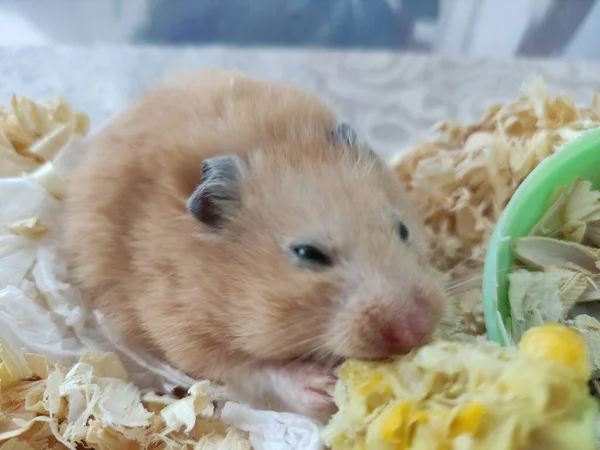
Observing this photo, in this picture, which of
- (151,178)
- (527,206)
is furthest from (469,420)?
(151,178)

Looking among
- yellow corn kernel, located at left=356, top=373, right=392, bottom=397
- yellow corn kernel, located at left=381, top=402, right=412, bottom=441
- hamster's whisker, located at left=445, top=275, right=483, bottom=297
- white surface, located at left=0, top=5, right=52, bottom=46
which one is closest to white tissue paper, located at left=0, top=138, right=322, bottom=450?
yellow corn kernel, located at left=356, top=373, right=392, bottom=397

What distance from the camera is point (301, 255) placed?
46.8 inches

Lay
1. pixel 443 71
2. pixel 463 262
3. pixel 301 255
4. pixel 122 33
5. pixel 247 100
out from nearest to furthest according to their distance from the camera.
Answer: pixel 301 255 → pixel 247 100 → pixel 463 262 → pixel 443 71 → pixel 122 33

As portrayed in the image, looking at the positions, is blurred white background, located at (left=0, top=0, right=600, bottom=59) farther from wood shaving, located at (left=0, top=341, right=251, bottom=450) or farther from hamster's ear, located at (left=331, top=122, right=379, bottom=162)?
wood shaving, located at (left=0, top=341, right=251, bottom=450)

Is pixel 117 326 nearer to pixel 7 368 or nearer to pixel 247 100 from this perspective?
pixel 7 368

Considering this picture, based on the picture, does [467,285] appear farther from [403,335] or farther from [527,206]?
[403,335]

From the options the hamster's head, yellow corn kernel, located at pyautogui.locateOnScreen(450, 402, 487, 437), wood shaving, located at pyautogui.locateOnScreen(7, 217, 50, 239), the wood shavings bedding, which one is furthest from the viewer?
the wood shavings bedding

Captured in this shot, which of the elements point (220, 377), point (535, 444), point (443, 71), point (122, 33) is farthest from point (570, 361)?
point (122, 33)

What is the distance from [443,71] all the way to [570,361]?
1.88m

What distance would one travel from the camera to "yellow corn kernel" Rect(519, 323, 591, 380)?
0.85 meters

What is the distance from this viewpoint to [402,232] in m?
1.28

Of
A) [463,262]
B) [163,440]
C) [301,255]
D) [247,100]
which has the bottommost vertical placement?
[163,440]

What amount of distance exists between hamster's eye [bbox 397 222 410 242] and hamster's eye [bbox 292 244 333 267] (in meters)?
0.17

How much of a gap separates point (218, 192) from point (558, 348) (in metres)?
0.65
